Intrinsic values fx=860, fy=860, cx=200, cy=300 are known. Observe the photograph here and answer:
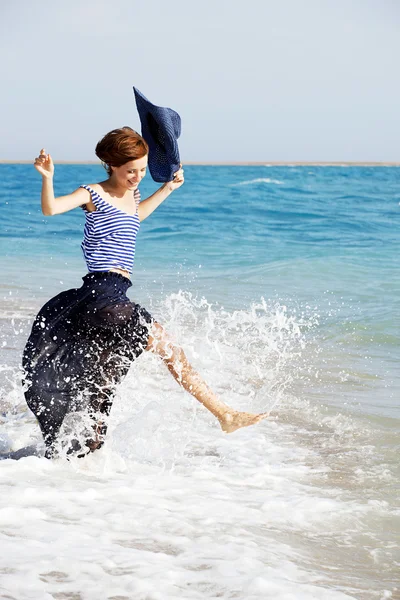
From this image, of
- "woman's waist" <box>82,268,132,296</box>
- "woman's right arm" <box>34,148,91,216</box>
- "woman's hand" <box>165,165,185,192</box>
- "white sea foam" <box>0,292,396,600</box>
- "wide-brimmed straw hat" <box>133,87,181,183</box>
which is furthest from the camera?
"woman's hand" <box>165,165,185,192</box>

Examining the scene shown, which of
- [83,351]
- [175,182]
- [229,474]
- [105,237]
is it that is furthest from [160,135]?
[229,474]

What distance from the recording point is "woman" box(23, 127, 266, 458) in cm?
413

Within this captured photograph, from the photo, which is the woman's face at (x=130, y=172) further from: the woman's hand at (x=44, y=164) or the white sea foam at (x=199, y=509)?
the white sea foam at (x=199, y=509)

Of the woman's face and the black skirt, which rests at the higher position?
the woman's face

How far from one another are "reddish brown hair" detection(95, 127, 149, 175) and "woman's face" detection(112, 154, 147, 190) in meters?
0.02

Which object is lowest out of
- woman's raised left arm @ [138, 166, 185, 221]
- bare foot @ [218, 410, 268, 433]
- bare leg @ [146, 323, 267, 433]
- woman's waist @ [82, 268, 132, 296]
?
bare foot @ [218, 410, 268, 433]

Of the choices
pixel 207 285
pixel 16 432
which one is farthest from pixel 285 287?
pixel 16 432

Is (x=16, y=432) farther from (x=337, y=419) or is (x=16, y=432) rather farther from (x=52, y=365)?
(x=337, y=419)

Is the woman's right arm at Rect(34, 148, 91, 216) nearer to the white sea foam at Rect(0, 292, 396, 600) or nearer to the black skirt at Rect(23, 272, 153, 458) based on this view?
the black skirt at Rect(23, 272, 153, 458)

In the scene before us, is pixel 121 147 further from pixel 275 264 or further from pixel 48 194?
pixel 275 264

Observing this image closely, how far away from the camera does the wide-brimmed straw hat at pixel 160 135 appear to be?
14.6ft

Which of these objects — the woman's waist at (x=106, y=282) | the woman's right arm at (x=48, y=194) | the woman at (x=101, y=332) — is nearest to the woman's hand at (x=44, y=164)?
the woman's right arm at (x=48, y=194)

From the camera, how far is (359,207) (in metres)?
27.0

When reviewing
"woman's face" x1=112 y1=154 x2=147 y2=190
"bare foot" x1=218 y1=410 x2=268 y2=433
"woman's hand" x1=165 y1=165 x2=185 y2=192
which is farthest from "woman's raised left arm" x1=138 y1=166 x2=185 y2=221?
"bare foot" x1=218 y1=410 x2=268 y2=433
